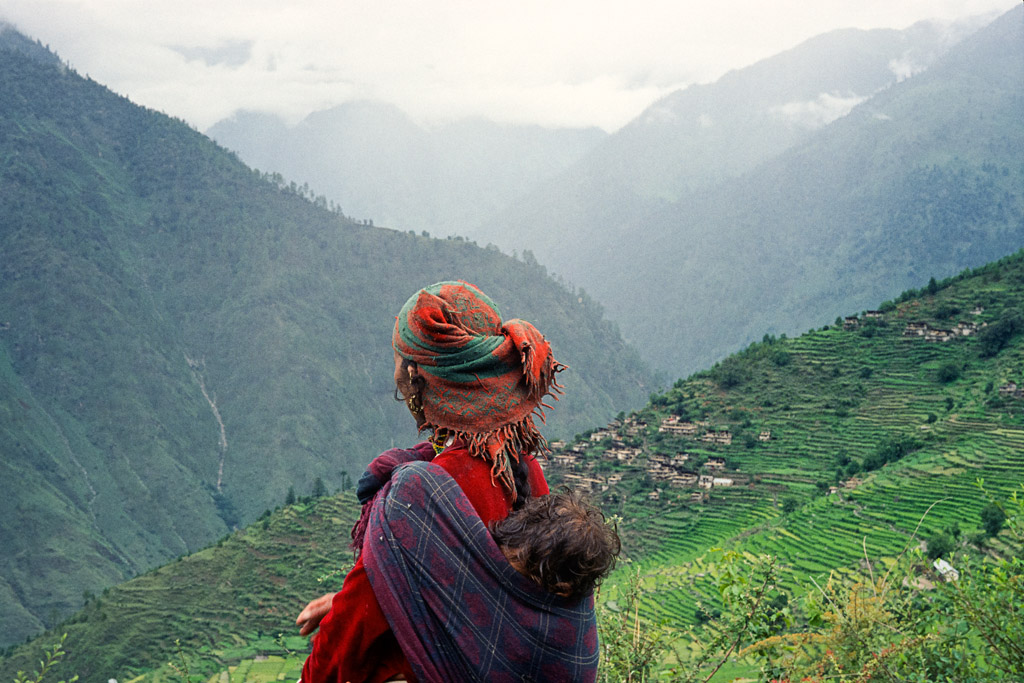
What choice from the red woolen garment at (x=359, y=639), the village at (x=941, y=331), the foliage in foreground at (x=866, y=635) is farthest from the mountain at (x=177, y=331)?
the red woolen garment at (x=359, y=639)

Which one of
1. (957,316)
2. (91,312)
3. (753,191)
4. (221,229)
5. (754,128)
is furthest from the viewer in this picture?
(754,128)

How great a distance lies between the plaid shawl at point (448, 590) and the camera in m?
1.71

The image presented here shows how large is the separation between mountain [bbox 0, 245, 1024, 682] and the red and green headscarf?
30.0 feet

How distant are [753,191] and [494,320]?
14282 cm

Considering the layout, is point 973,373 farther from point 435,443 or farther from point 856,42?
point 856,42

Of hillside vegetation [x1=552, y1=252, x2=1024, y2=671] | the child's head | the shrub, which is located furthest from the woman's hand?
the shrub

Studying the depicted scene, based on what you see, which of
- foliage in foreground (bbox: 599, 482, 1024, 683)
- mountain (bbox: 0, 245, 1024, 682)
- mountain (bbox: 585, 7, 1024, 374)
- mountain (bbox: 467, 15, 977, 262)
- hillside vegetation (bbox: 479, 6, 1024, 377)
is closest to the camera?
foliage in foreground (bbox: 599, 482, 1024, 683)

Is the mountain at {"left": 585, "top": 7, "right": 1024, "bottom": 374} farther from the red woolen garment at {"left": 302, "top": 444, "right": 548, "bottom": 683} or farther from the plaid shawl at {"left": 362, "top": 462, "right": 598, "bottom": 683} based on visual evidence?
the red woolen garment at {"left": 302, "top": 444, "right": 548, "bottom": 683}

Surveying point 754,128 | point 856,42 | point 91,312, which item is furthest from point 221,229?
point 856,42

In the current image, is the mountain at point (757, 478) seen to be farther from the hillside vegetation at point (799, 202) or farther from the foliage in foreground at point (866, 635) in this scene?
the hillside vegetation at point (799, 202)

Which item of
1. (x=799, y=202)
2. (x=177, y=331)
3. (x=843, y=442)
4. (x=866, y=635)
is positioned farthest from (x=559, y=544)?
(x=799, y=202)

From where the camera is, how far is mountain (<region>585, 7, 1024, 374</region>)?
314 feet

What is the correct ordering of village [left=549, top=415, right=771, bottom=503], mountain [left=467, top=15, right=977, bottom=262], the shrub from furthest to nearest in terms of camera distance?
1. mountain [left=467, top=15, right=977, bottom=262]
2. the shrub
3. village [left=549, top=415, right=771, bottom=503]

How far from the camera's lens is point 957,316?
57.4 ft
